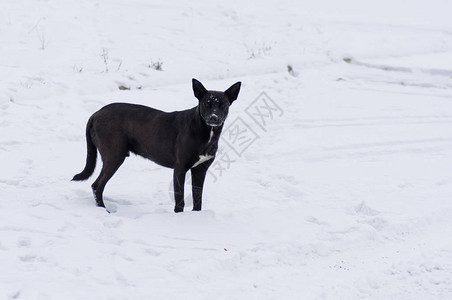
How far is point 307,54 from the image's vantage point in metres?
13.0

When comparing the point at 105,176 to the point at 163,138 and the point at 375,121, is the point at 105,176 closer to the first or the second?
the point at 163,138

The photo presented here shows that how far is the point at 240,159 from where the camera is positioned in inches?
310

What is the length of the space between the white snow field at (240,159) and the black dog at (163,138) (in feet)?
1.30

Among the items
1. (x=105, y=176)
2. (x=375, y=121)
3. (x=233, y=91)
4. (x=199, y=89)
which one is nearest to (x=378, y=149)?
(x=375, y=121)

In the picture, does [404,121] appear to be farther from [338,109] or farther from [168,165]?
[168,165]

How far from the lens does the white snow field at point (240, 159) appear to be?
4426 mm

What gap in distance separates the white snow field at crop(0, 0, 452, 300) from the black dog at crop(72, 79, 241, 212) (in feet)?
1.30

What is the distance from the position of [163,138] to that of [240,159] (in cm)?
235

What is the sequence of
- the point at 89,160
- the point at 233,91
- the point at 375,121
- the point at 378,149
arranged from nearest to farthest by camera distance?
the point at 233,91
the point at 89,160
the point at 378,149
the point at 375,121

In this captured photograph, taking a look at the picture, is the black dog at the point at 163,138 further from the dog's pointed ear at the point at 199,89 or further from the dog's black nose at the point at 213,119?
the dog's black nose at the point at 213,119

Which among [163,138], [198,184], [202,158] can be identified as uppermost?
[163,138]

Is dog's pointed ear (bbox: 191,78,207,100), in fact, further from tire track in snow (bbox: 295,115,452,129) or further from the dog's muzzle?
tire track in snow (bbox: 295,115,452,129)

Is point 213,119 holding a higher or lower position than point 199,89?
lower

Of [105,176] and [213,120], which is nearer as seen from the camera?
[213,120]
